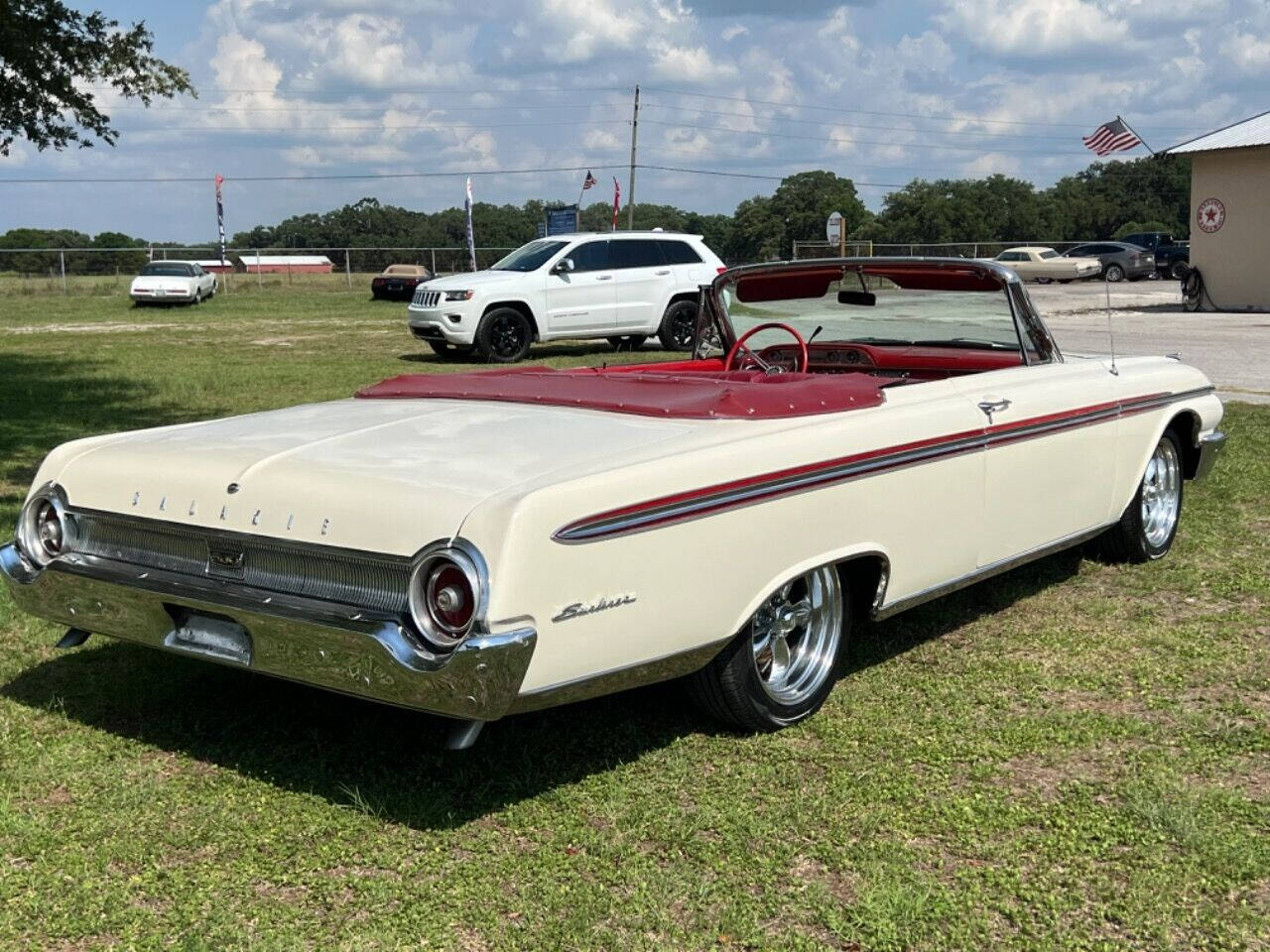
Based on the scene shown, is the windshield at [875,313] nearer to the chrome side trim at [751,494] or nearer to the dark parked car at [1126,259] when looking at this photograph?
the chrome side trim at [751,494]

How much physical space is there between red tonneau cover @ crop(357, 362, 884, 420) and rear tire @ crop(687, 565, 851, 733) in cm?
51

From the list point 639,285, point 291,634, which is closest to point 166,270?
point 639,285

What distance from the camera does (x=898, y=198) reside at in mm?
66812

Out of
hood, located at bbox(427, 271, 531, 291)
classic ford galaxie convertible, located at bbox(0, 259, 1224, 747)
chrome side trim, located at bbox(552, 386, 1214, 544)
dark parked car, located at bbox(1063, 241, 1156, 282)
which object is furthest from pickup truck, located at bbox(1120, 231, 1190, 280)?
classic ford galaxie convertible, located at bbox(0, 259, 1224, 747)

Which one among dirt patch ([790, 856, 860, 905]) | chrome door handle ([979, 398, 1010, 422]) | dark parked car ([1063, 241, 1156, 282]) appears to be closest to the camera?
dirt patch ([790, 856, 860, 905])

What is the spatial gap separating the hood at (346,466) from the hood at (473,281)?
12.6 m

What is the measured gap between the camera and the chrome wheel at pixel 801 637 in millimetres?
4027

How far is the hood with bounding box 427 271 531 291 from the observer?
16.7m

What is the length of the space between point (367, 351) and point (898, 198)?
172 ft

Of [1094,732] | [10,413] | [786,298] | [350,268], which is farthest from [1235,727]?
[350,268]

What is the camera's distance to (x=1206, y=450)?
613 cm

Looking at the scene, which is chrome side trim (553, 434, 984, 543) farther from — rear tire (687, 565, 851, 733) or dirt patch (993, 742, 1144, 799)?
dirt patch (993, 742, 1144, 799)

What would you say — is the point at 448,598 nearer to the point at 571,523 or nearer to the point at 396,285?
the point at 571,523

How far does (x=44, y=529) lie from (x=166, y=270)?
102 ft
